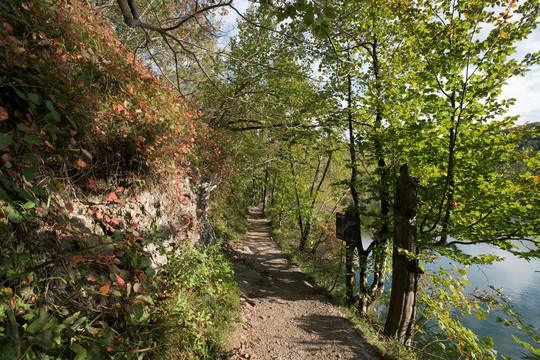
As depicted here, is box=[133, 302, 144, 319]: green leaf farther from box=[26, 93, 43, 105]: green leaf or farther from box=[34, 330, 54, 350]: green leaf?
box=[26, 93, 43, 105]: green leaf

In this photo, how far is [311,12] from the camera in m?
1.59

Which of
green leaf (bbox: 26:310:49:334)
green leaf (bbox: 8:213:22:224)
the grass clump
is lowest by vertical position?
the grass clump

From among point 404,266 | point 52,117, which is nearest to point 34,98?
point 52,117

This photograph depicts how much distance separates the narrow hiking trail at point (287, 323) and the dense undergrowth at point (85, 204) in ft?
2.18

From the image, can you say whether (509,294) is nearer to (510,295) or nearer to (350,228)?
(510,295)

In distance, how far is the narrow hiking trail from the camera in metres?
3.71

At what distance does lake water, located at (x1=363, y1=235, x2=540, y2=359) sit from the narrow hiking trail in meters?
4.24

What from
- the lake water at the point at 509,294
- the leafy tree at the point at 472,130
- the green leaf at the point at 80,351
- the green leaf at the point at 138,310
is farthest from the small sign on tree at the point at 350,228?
the green leaf at the point at 80,351

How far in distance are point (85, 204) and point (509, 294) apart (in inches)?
693

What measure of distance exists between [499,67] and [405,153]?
1.96 meters

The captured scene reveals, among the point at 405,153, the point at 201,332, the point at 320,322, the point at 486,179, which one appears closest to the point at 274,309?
the point at 320,322

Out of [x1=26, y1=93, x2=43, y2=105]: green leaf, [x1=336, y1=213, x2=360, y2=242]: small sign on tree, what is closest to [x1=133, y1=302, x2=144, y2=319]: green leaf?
[x1=26, y1=93, x2=43, y2=105]: green leaf

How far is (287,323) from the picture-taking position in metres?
4.61

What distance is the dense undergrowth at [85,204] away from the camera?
64.1 inches
